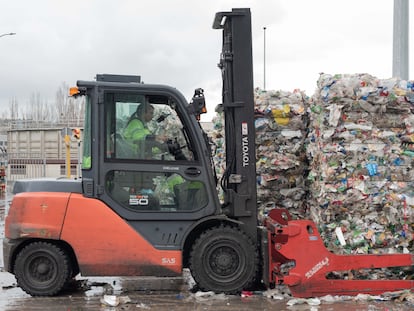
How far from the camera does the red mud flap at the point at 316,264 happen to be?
6.04 meters

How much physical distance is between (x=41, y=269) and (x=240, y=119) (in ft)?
8.99

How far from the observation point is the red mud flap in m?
6.04

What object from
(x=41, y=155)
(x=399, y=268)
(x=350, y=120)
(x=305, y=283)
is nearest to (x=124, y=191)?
(x=305, y=283)

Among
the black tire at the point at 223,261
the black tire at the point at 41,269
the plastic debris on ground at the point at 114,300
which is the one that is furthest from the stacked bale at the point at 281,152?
the black tire at the point at 41,269

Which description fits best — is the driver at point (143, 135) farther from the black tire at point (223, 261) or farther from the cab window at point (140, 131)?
the black tire at point (223, 261)

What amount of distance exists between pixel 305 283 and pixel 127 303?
6.27 feet

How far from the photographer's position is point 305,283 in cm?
604

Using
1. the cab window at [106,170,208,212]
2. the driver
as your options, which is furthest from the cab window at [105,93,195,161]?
the cab window at [106,170,208,212]

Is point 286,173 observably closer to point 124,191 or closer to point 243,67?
point 243,67

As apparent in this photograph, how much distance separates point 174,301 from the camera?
5.97m

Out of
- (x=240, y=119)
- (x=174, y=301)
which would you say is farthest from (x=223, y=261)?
(x=240, y=119)

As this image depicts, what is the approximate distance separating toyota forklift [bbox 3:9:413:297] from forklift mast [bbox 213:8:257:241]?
0.23 metres

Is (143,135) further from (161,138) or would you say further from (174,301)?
(174,301)

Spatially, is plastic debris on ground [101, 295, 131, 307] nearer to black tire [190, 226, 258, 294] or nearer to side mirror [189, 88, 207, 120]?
black tire [190, 226, 258, 294]
